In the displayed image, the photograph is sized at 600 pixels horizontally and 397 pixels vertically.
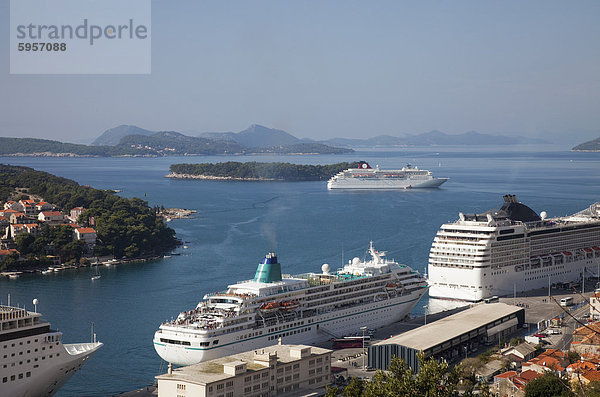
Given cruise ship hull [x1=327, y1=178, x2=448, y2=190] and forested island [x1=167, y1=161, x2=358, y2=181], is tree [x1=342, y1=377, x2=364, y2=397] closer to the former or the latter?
cruise ship hull [x1=327, y1=178, x2=448, y2=190]

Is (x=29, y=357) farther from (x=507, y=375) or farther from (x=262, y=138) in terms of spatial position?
(x=262, y=138)

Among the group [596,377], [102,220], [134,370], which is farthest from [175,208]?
A: [596,377]

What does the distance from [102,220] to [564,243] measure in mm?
18893

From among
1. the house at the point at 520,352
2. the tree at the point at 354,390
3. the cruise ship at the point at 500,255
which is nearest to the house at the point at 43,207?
the cruise ship at the point at 500,255

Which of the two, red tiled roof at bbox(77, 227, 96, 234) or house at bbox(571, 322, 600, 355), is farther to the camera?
red tiled roof at bbox(77, 227, 96, 234)

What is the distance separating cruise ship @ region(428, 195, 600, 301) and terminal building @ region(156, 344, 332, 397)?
32.2 ft

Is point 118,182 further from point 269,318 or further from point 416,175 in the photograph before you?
point 269,318

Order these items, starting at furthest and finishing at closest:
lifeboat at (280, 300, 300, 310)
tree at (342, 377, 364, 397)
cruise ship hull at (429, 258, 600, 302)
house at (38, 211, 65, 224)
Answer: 1. house at (38, 211, 65, 224)
2. cruise ship hull at (429, 258, 600, 302)
3. lifeboat at (280, 300, 300, 310)
4. tree at (342, 377, 364, 397)

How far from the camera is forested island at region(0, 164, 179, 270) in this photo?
102 feet

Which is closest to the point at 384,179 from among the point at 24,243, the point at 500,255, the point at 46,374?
the point at 24,243

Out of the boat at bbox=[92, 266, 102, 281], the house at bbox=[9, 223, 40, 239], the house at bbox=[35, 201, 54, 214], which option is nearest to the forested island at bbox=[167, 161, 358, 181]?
the house at bbox=[35, 201, 54, 214]

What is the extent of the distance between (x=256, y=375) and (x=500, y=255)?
12483 mm

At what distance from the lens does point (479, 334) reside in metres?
18.0

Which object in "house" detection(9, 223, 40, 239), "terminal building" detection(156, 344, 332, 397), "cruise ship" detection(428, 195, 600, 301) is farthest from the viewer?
"house" detection(9, 223, 40, 239)
